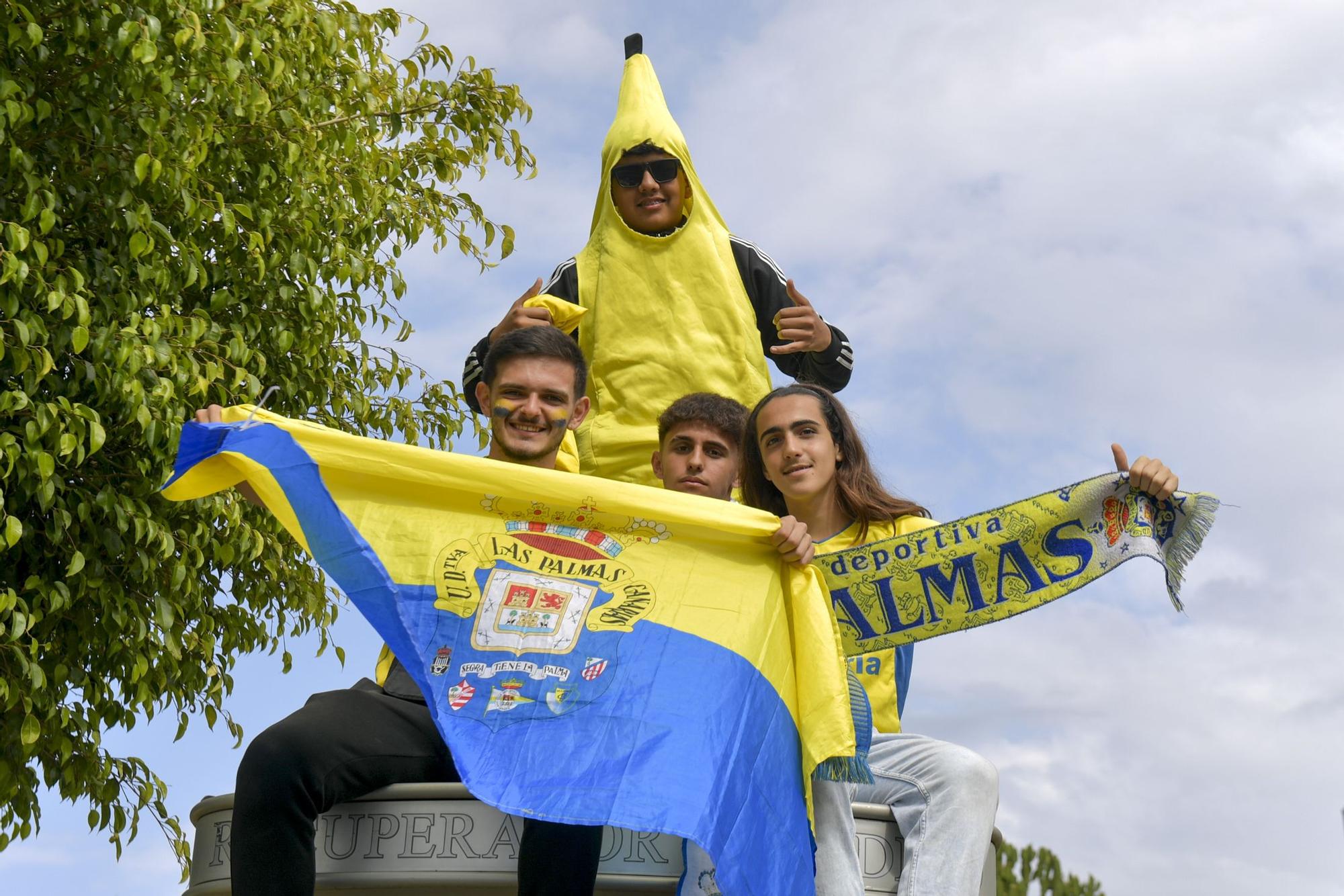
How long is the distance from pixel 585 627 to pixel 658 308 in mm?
2037

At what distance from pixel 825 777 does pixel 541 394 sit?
1.38m

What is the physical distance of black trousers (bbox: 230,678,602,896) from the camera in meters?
3.28

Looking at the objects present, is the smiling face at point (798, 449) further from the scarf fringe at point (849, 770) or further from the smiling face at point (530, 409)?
the scarf fringe at point (849, 770)

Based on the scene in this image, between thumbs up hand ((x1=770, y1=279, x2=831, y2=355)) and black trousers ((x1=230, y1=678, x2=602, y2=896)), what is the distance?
2132mm

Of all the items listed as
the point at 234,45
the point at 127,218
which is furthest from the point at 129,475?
the point at 234,45

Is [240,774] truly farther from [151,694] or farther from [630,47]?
[151,694]

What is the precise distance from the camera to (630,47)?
6055 mm

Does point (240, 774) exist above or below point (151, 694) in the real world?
below

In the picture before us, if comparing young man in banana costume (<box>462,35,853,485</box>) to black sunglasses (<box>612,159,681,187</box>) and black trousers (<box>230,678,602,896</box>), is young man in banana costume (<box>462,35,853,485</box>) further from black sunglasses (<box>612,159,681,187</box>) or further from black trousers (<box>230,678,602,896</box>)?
black trousers (<box>230,678,602,896</box>)

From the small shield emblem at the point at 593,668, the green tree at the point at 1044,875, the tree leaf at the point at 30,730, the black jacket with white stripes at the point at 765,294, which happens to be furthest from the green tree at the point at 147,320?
the green tree at the point at 1044,875

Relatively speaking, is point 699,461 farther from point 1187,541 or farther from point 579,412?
point 1187,541

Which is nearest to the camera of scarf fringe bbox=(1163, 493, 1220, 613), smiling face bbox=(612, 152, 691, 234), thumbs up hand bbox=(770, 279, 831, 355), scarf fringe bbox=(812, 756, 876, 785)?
scarf fringe bbox=(812, 756, 876, 785)

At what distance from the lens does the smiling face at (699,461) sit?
4.58m

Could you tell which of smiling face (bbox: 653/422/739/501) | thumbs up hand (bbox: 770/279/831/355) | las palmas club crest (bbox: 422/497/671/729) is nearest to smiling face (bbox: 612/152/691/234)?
thumbs up hand (bbox: 770/279/831/355)
